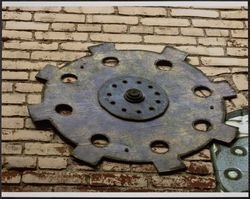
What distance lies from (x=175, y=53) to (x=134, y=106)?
19.1 inches

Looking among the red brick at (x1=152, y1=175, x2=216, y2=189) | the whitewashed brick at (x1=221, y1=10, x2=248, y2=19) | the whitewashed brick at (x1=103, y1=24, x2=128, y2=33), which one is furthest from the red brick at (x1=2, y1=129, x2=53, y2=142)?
the whitewashed brick at (x1=221, y1=10, x2=248, y2=19)

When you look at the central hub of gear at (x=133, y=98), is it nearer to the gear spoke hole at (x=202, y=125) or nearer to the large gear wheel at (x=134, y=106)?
the large gear wheel at (x=134, y=106)

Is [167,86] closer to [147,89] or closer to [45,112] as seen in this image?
[147,89]

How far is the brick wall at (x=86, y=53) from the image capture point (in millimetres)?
2117

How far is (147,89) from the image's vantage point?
2.47 meters

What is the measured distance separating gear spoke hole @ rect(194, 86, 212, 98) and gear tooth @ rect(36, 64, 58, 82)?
705 mm

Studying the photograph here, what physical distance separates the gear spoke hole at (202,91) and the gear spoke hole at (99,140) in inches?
21.9

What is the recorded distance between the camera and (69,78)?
253 cm

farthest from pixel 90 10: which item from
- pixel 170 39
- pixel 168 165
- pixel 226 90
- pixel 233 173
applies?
pixel 233 173

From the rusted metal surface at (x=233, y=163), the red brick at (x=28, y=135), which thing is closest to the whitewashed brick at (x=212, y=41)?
the rusted metal surface at (x=233, y=163)

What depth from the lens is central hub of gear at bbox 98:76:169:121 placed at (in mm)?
2334

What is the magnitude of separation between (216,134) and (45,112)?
77 centimetres

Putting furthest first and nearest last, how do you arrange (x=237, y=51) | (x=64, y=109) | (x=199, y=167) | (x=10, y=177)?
(x=237, y=51)
(x=64, y=109)
(x=199, y=167)
(x=10, y=177)

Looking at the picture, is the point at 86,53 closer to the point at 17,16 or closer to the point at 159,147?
the point at 17,16
